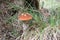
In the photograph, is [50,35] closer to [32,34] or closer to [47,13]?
[32,34]

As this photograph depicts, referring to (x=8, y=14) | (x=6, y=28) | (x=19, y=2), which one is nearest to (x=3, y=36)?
(x=6, y=28)

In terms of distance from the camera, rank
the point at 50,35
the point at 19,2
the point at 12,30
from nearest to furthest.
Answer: the point at 50,35, the point at 12,30, the point at 19,2

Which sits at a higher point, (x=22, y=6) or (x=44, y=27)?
(x=22, y=6)

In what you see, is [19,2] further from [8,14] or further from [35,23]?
[35,23]

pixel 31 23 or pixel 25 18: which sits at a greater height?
pixel 25 18

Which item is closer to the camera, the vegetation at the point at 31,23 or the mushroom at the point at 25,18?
the mushroom at the point at 25,18

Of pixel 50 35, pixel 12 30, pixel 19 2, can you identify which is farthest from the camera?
pixel 19 2

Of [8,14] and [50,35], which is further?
[8,14]

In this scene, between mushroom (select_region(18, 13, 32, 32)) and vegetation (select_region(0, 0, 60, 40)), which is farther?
vegetation (select_region(0, 0, 60, 40))

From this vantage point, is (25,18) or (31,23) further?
(31,23)

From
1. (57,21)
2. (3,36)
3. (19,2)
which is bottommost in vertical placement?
(3,36)
